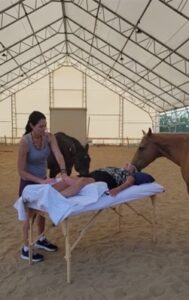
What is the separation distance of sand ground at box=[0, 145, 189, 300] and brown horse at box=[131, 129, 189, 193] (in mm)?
957

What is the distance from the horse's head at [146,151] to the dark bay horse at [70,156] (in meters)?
1.46

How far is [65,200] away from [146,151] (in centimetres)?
149

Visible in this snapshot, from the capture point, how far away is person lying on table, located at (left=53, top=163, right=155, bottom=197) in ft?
11.5

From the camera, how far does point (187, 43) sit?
13305 millimetres

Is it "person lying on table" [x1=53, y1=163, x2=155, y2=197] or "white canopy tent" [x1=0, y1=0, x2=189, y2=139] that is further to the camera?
"white canopy tent" [x1=0, y1=0, x2=189, y2=139]

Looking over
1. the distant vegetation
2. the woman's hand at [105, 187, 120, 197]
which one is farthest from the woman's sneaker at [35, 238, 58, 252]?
the distant vegetation

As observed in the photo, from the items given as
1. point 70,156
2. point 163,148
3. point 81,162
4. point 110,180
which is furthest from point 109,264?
point 81,162

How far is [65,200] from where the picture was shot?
129 inches

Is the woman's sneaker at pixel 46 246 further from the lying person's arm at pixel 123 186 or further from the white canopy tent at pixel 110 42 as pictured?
the white canopy tent at pixel 110 42

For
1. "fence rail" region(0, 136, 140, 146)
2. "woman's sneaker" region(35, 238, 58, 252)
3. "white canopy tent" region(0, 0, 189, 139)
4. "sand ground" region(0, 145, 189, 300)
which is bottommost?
"sand ground" region(0, 145, 189, 300)

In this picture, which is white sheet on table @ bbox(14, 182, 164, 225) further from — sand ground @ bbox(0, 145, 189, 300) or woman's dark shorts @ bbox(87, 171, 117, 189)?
sand ground @ bbox(0, 145, 189, 300)

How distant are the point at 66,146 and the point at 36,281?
9.59ft

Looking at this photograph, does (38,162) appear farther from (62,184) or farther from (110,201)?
(110,201)

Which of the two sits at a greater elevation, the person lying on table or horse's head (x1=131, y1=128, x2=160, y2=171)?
horse's head (x1=131, y1=128, x2=160, y2=171)
